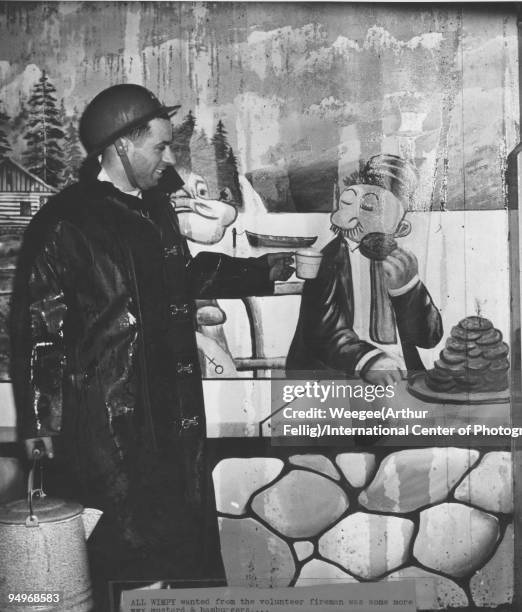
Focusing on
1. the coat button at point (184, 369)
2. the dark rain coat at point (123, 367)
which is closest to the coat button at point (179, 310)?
the dark rain coat at point (123, 367)

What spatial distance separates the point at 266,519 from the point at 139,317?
1308mm

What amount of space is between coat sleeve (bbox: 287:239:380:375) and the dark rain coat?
0.28 m

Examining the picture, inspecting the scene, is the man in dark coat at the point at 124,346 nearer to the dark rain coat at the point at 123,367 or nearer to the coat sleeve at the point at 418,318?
the dark rain coat at the point at 123,367

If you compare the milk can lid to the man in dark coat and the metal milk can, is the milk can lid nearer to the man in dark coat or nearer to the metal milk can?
the metal milk can

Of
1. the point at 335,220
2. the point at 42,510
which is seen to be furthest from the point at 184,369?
the point at 335,220

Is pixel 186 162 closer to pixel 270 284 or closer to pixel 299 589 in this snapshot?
pixel 270 284

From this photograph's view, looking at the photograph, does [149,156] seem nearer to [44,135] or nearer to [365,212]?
[44,135]

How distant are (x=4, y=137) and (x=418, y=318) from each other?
2.47m

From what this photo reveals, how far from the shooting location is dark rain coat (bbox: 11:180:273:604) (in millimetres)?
4383

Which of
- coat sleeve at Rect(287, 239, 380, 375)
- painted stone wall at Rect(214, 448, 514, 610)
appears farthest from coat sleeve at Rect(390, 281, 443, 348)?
painted stone wall at Rect(214, 448, 514, 610)

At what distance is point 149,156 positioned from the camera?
4.49 meters

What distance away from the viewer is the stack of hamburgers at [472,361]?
14.7 feet

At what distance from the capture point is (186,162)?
14.6 ft

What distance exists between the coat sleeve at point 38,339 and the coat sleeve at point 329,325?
127 cm
